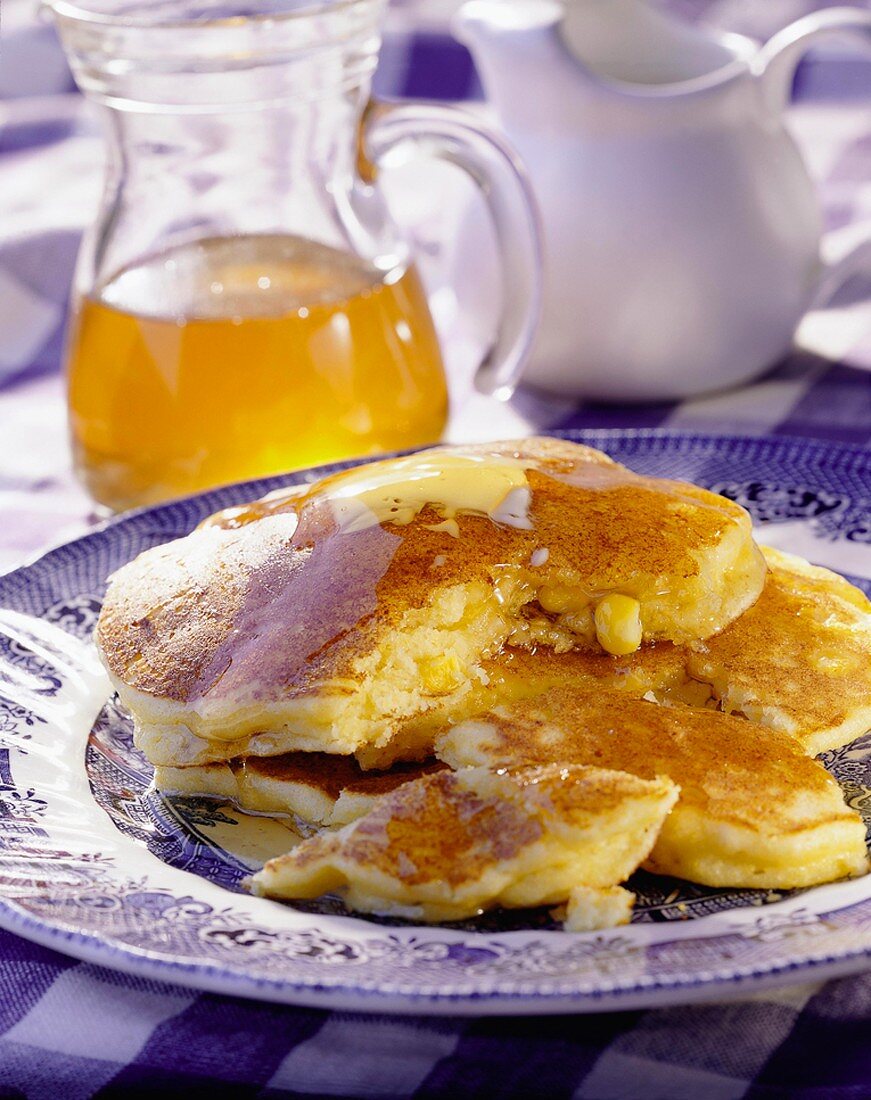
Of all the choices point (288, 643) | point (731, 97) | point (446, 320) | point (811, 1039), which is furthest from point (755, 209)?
point (811, 1039)

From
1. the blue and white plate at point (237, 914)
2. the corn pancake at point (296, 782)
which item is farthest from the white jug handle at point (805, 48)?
the corn pancake at point (296, 782)

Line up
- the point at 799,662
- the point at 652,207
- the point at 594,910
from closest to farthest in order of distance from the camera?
the point at 594,910, the point at 799,662, the point at 652,207

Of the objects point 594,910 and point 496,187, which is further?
point 496,187

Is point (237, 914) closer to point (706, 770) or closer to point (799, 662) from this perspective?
point (706, 770)

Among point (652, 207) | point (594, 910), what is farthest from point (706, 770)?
point (652, 207)

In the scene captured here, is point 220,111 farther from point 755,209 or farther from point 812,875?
point 812,875

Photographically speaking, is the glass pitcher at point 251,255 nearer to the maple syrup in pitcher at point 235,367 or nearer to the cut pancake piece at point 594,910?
the maple syrup in pitcher at point 235,367

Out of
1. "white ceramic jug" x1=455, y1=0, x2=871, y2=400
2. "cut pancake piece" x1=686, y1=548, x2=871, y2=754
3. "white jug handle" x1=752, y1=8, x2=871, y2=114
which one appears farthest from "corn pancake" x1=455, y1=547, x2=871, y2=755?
"white jug handle" x1=752, y1=8, x2=871, y2=114
